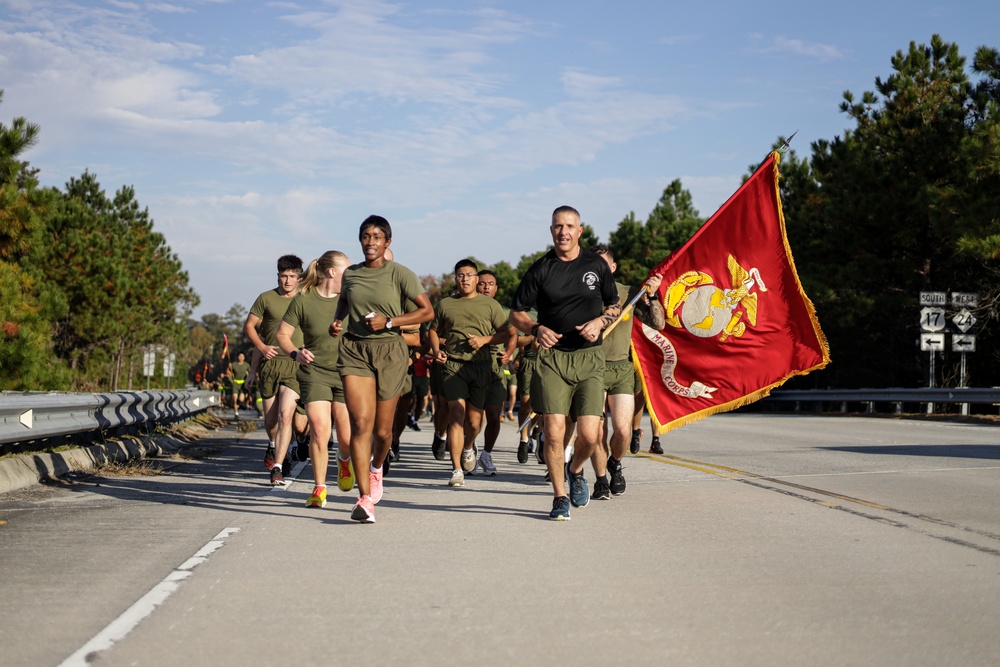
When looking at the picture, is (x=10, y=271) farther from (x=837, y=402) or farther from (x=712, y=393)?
(x=837, y=402)

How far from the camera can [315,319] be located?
427 inches

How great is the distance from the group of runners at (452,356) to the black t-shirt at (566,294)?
10 mm

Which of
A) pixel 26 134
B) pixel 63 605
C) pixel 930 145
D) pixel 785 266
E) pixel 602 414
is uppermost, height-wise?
pixel 930 145

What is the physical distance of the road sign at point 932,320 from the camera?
2975 cm

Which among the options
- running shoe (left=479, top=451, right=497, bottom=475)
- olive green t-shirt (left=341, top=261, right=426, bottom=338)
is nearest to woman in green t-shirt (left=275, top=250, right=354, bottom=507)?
olive green t-shirt (left=341, top=261, right=426, bottom=338)

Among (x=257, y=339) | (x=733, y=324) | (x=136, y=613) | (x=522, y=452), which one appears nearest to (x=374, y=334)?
(x=257, y=339)

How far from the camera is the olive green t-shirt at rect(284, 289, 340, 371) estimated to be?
35.3 ft

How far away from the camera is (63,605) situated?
5.87 metres

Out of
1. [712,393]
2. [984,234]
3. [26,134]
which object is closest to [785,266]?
[712,393]

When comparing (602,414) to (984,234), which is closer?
(602,414)

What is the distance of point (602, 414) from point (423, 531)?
5.67 ft

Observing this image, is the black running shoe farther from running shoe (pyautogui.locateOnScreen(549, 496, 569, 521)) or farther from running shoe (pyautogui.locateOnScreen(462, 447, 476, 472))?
running shoe (pyautogui.locateOnScreen(462, 447, 476, 472))

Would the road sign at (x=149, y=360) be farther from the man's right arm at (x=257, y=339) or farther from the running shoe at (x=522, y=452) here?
the man's right arm at (x=257, y=339)

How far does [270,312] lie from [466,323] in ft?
6.47
